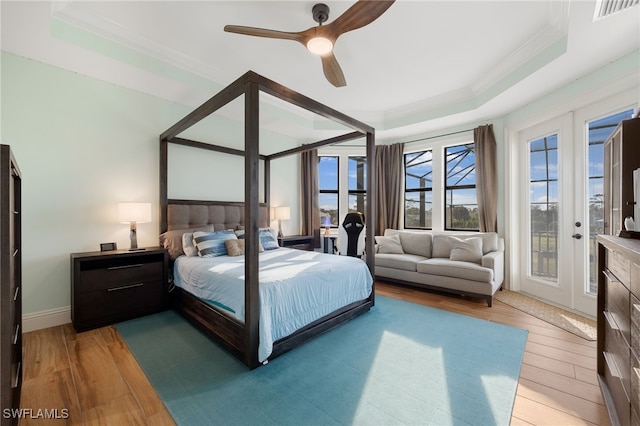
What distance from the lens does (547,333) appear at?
8.76ft

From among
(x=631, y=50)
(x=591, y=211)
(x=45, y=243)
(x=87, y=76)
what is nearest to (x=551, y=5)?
(x=631, y=50)

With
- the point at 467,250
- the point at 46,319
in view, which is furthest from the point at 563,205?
the point at 46,319

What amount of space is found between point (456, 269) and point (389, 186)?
228 centimetres

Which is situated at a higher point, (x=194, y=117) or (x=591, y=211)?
(x=194, y=117)

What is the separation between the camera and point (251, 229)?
2.08 meters

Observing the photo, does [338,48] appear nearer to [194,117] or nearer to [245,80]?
[245,80]

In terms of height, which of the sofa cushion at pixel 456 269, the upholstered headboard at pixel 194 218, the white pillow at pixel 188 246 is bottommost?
the sofa cushion at pixel 456 269

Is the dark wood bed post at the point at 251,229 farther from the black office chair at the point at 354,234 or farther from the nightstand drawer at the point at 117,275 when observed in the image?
the black office chair at the point at 354,234

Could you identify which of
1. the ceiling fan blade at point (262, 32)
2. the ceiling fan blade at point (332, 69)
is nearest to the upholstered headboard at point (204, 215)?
the ceiling fan blade at point (332, 69)

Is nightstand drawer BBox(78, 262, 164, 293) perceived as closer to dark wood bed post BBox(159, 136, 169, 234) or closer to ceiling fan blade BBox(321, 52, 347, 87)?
dark wood bed post BBox(159, 136, 169, 234)

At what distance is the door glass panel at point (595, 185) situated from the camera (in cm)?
297

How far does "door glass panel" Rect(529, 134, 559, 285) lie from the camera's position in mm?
3572

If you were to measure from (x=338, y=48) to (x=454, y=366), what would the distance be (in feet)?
10.8

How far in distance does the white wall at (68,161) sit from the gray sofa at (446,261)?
3.56 meters
